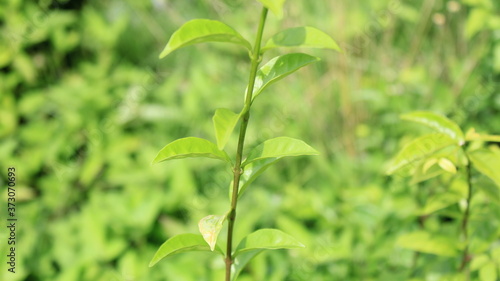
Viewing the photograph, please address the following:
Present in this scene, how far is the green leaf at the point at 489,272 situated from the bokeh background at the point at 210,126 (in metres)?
0.26

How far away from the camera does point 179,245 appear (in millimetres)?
745

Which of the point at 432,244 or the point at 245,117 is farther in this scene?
the point at 432,244

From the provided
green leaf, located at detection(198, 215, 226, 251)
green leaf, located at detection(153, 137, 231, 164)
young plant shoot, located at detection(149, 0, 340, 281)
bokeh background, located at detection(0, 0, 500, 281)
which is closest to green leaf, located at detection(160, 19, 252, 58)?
young plant shoot, located at detection(149, 0, 340, 281)

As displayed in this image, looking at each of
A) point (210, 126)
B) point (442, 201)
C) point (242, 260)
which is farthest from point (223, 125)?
point (210, 126)

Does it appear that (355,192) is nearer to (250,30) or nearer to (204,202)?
(204,202)

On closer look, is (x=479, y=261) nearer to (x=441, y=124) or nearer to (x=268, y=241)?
(x=441, y=124)

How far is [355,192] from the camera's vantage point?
1.81 m

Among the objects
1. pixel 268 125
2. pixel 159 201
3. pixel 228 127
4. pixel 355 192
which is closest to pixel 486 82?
pixel 355 192

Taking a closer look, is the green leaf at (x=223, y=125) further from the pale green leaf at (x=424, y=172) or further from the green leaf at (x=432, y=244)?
the green leaf at (x=432, y=244)

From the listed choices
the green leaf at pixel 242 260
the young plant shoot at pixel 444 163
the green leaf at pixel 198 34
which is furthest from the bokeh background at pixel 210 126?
the green leaf at pixel 198 34

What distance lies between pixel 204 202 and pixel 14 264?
2.09ft

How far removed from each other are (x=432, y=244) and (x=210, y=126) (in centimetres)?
134

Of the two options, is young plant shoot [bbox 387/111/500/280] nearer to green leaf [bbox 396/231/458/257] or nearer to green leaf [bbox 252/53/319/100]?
green leaf [bbox 396/231/458/257]

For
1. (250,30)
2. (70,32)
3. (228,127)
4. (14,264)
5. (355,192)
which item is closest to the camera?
(228,127)
